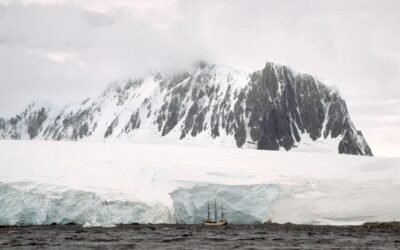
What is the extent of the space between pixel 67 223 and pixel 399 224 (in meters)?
28.0

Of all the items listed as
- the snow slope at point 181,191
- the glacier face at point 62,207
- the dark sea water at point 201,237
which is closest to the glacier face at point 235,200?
the snow slope at point 181,191

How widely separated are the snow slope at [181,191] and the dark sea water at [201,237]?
4.94ft

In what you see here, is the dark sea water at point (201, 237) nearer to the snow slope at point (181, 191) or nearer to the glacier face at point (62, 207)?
the glacier face at point (62, 207)

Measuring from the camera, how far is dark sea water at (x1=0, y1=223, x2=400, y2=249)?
34688mm

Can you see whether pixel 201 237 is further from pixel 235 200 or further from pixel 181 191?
pixel 235 200

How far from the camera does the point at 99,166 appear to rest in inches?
2341

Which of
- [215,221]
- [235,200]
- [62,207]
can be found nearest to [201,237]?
[215,221]

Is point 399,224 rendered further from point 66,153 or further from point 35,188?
point 66,153

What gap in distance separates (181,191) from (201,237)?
1277 cm

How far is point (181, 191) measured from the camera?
53.7 metres

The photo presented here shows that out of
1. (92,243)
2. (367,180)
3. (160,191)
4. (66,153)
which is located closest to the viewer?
(92,243)

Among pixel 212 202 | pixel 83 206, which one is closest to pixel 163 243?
pixel 83 206

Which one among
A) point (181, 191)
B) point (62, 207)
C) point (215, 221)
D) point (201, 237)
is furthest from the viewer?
point (181, 191)

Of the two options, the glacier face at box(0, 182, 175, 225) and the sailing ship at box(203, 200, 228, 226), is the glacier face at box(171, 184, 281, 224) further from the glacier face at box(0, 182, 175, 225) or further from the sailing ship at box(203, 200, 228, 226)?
the glacier face at box(0, 182, 175, 225)
